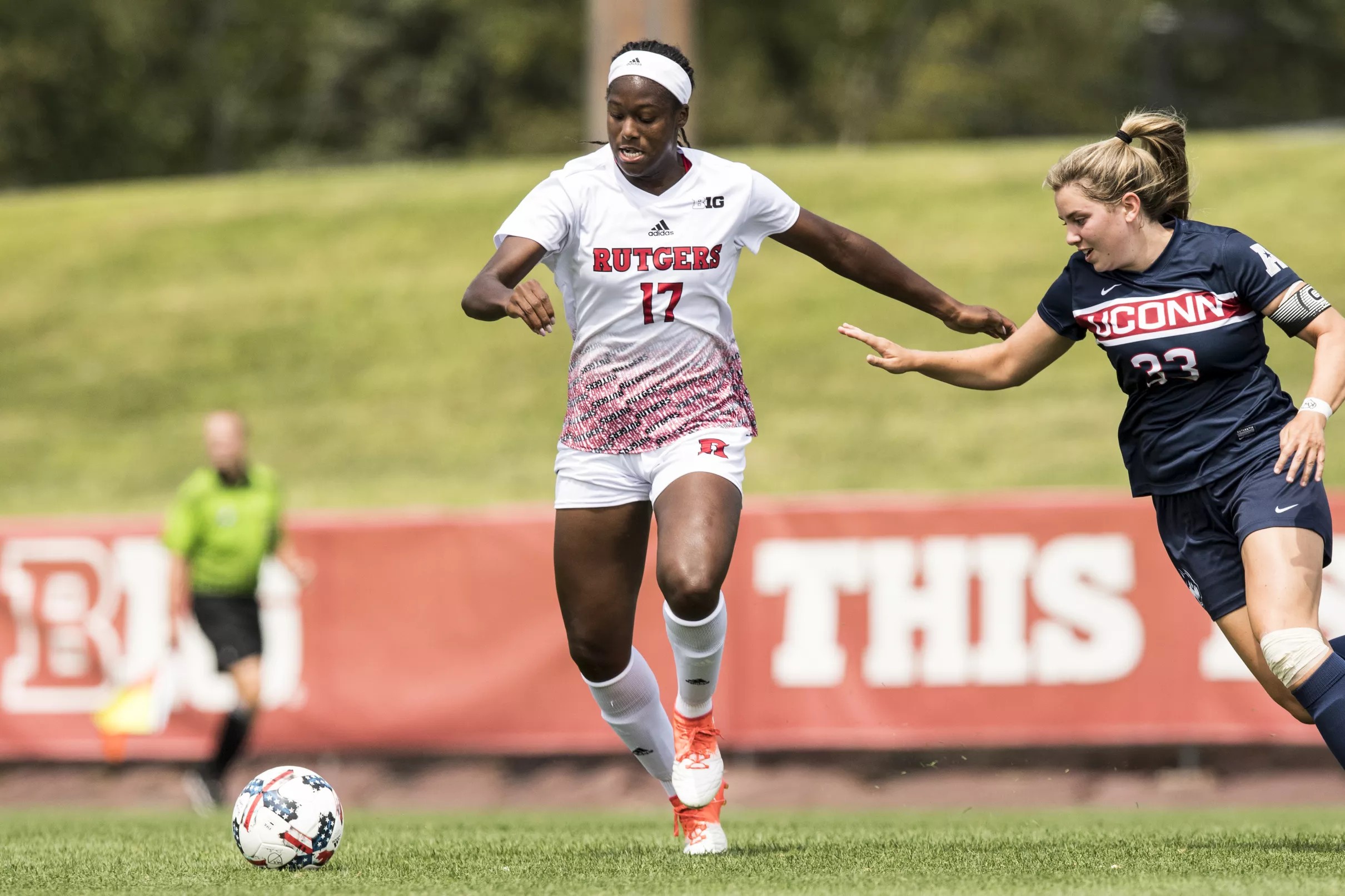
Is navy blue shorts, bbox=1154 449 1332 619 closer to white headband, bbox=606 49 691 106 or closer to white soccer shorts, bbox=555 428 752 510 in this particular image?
white soccer shorts, bbox=555 428 752 510

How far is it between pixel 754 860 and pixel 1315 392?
2.33m

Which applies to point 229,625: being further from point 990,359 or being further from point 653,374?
point 990,359

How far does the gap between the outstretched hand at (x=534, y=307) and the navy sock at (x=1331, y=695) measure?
2.49m

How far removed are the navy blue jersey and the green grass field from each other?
4.14 feet

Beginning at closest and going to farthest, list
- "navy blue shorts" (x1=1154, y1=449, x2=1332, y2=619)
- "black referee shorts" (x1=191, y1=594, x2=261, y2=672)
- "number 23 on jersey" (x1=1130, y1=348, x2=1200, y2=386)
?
"navy blue shorts" (x1=1154, y1=449, x2=1332, y2=619)
"number 23 on jersey" (x1=1130, y1=348, x2=1200, y2=386)
"black referee shorts" (x1=191, y1=594, x2=261, y2=672)

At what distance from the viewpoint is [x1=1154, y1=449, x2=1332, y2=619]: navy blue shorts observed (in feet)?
17.7

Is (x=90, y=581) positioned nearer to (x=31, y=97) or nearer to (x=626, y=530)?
(x=626, y=530)

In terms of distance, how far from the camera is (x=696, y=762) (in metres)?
6.00

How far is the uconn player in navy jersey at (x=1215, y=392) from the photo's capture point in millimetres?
5328

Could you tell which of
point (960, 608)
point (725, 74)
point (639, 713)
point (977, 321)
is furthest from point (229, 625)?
point (725, 74)

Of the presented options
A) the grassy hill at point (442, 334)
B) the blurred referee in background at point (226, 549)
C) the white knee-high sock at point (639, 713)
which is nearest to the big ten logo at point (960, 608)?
the blurred referee in background at point (226, 549)

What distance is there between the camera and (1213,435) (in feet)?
18.3

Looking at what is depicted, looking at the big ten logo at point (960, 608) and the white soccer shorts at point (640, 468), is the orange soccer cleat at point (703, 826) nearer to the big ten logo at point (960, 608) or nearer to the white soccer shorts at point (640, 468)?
the white soccer shorts at point (640, 468)

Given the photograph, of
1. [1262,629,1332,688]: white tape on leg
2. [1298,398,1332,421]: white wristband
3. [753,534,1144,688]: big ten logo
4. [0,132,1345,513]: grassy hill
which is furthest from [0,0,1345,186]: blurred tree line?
[1262,629,1332,688]: white tape on leg
